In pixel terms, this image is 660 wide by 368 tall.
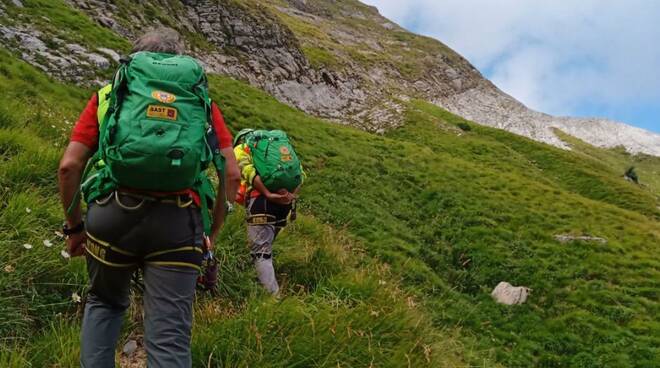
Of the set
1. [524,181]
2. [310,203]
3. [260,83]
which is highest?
[524,181]

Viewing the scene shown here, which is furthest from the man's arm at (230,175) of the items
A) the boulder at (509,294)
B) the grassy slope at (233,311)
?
the boulder at (509,294)

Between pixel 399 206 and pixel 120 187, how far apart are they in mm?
17446

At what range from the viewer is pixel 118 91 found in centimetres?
301

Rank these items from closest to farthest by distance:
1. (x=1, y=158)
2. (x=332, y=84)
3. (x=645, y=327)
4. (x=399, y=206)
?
(x=1, y=158) < (x=645, y=327) < (x=399, y=206) < (x=332, y=84)

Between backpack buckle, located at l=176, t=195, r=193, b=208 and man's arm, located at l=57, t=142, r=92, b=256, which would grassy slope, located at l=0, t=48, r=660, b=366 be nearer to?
man's arm, located at l=57, t=142, r=92, b=256

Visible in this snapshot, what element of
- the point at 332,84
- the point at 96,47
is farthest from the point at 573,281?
the point at 332,84

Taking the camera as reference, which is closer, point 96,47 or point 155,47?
point 155,47

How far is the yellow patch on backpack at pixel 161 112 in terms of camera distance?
2896 mm

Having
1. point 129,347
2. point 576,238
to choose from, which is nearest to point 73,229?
point 129,347

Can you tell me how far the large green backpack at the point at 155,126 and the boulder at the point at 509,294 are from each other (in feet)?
41.5

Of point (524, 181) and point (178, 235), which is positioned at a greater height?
point (178, 235)

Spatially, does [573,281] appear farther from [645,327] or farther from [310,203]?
[310,203]

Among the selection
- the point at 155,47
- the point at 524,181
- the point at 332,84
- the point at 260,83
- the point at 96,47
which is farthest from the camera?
the point at 332,84

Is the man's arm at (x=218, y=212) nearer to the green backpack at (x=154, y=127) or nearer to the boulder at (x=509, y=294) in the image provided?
the green backpack at (x=154, y=127)
